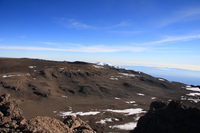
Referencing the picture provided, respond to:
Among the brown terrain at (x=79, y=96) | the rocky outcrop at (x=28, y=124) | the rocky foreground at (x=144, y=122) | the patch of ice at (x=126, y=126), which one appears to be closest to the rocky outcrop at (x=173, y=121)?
the rocky foreground at (x=144, y=122)

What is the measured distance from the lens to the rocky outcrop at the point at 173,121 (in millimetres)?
7840

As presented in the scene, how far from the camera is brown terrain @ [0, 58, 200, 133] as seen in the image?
85.8ft

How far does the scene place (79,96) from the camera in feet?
140

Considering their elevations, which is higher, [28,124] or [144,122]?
[28,124]

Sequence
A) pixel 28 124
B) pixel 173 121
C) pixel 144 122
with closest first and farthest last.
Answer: pixel 28 124
pixel 173 121
pixel 144 122

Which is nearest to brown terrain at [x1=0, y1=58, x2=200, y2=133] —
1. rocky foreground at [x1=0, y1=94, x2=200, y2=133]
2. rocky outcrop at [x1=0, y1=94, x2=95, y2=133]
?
rocky foreground at [x1=0, y1=94, x2=200, y2=133]

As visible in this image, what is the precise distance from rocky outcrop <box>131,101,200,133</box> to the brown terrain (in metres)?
11.2

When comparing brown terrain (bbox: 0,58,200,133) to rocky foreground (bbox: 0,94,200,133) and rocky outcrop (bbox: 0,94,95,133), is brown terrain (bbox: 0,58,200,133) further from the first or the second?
rocky outcrop (bbox: 0,94,95,133)

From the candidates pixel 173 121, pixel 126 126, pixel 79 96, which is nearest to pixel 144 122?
pixel 173 121

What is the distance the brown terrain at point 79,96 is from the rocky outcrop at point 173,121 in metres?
11.2

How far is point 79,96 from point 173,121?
36473 mm

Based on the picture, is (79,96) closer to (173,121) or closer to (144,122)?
(144,122)

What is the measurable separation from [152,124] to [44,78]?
151 feet

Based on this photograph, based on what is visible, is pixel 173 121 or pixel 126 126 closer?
pixel 173 121
